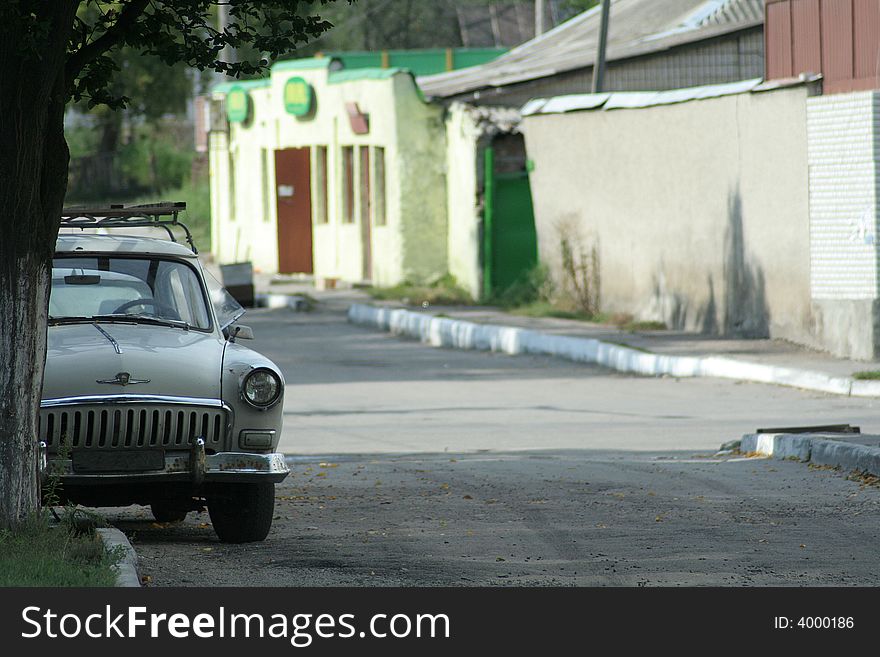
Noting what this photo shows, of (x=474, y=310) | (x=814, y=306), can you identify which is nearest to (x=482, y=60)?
(x=474, y=310)

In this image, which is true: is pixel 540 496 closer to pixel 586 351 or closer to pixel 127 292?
pixel 127 292

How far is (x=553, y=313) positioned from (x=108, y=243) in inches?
569

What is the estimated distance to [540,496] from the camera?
9.59 m

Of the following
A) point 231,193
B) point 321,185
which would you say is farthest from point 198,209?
point 321,185

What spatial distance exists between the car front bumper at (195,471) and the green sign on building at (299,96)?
23.9m

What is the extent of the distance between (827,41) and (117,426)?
12.1 m

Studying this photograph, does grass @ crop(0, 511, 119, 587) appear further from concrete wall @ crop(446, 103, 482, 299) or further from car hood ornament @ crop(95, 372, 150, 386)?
concrete wall @ crop(446, 103, 482, 299)

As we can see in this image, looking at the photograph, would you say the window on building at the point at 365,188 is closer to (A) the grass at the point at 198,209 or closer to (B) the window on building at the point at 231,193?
(B) the window on building at the point at 231,193

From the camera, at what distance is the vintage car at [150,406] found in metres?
7.62

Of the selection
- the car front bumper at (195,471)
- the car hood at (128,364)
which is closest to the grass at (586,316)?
the car hood at (128,364)

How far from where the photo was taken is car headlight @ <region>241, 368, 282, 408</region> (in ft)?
26.0

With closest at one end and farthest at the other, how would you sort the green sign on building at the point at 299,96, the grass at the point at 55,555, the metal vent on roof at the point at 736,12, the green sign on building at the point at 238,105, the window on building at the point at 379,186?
the grass at the point at 55,555, the window on building at the point at 379,186, the metal vent on roof at the point at 736,12, the green sign on building at the point at 299,96, the green sign on building at the point at 238,105

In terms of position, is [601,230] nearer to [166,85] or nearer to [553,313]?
[553,313]

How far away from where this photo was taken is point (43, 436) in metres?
7.61
